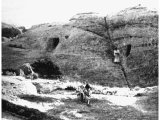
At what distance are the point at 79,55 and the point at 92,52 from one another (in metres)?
1.56

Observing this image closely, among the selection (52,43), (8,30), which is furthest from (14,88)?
(8,30)

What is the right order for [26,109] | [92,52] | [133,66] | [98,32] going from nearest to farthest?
[26,109]
[133,66]
[92,52]
[98,32]

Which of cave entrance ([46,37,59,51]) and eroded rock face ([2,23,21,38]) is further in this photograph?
eroded rock face ([2,23,21,38])

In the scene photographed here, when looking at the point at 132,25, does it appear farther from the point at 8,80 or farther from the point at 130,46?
the point at 8,80

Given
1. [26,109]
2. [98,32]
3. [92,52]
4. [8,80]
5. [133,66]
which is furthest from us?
[98,32]

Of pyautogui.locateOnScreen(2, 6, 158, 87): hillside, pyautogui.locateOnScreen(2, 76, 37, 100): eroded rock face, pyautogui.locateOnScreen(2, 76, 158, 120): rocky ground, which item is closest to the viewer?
pyautogui.locateOnScreen(2, 76, 158, 120): rocky ground

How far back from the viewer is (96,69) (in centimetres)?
3300

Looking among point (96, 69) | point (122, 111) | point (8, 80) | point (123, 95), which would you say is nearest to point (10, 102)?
point (8, 80)

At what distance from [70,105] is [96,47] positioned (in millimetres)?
13385

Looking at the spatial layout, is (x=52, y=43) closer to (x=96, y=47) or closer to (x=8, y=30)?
(x=96, y=47)

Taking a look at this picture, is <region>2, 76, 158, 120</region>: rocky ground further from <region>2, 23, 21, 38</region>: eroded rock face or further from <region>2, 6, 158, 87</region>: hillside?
<region>2, 23, 21, 38</region>: eroded rock face

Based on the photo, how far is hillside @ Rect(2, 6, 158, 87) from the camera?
1252 inches

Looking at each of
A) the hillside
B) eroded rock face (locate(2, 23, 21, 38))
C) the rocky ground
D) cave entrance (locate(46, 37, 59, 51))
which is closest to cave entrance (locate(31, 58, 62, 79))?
the hillside

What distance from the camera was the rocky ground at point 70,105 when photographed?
69.8 ft
